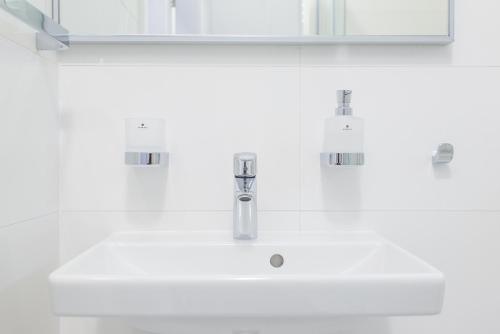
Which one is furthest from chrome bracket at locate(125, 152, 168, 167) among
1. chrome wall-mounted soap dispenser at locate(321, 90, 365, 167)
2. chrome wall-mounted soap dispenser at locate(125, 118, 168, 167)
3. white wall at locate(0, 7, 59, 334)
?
chrome wall-mounted soap dispenser at locate(321, 90, 365, 167)

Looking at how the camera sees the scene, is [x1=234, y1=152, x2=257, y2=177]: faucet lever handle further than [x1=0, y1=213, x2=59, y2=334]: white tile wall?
Yes

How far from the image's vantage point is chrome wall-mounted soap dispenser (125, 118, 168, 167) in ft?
3.02

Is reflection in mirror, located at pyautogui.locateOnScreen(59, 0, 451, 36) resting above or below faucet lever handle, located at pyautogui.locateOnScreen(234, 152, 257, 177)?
above

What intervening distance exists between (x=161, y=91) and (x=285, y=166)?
34 cm

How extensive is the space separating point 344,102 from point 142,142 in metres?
0.45

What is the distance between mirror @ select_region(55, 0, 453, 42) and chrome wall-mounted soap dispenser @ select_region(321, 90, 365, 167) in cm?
17

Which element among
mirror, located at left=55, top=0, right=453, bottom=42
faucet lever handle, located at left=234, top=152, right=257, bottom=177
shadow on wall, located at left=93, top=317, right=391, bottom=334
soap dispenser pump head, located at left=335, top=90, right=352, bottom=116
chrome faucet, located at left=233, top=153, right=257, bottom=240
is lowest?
shadow on wall, located at left=93, top=317, right=391, bottom=334

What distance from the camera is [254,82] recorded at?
39.4 inches

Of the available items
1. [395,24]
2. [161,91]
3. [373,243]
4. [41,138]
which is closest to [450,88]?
[395,24]

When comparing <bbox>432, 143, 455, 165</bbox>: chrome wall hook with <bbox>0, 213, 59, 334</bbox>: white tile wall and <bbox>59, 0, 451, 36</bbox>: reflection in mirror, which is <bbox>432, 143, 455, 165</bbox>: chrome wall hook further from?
<bbox>0, 213, 59, 334</bbox>: white tile wall

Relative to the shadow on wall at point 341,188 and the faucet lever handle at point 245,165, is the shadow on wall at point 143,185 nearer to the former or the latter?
the faucet lever handle at point 245,165

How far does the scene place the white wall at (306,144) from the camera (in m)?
0.99

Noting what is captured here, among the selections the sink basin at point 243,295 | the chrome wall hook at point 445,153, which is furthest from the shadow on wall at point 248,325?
the chrome wall hook at point 445,153

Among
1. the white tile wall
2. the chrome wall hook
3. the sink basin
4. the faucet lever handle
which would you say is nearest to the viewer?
the sink basin
